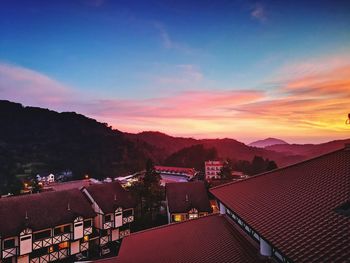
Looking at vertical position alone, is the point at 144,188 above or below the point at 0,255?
above

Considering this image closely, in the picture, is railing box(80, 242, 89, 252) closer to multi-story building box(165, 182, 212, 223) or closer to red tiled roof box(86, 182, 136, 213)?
red tiled roof box(86, 182, 136, 213)

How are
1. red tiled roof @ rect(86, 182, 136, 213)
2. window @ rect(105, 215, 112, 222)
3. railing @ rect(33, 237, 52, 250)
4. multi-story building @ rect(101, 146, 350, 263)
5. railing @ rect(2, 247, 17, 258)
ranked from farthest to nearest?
red tiled roof @ rect(86, 182, 136, 213) → window @ rect(105, 215, 112, 222) → railing @ rect(33, 237, 52, 250) → railing @ rect(2, 247, 17, 258) → multi-story building @ rect(101, 146, 350, 263)

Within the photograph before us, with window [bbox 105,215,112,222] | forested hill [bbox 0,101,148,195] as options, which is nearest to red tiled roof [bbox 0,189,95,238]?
window [bbox 105,215,112,222]

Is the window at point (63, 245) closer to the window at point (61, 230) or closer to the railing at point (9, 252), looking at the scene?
the window at point (61, 230)

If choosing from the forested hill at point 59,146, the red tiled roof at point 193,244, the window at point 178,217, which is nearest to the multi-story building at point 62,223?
the window at point 178,217

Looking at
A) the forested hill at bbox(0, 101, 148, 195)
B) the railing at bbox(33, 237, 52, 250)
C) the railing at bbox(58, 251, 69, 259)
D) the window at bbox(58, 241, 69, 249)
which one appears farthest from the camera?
the forested hill at bbox(0, 101, 148, 195)

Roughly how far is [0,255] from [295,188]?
74.2 ft

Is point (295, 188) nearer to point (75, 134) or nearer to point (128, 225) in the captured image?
point (128, 225)

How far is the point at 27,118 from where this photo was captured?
11450 cm

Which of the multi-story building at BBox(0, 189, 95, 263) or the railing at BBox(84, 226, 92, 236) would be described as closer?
the multi-story building at BBox(0, 189, 95, 263)

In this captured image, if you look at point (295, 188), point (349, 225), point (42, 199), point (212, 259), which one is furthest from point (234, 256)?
point (42, 199)

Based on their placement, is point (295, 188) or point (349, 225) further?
point (295, 188)

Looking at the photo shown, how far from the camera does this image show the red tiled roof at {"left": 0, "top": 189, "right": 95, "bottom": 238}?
2253 centimetres

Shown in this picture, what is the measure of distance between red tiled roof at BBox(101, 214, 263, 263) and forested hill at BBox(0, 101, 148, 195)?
70234 millimetres
